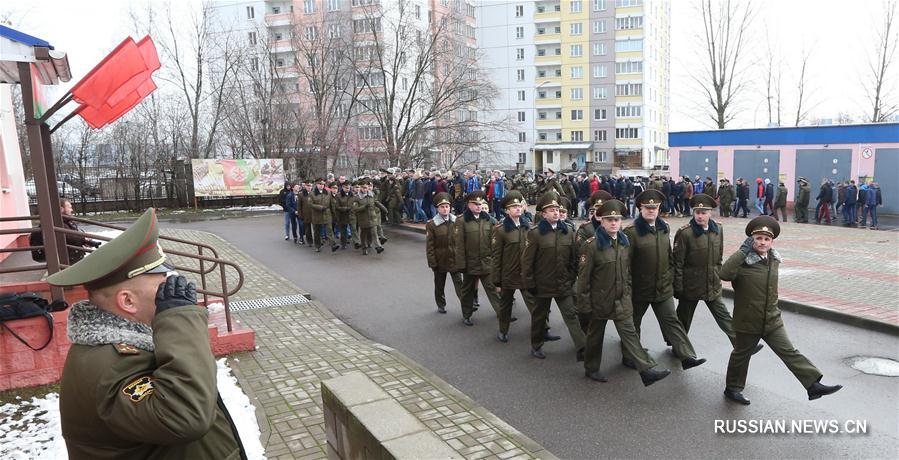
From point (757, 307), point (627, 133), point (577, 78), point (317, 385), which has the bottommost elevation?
point (317, 385)

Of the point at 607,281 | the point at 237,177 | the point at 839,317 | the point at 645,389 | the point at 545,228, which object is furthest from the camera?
the point at 237,177

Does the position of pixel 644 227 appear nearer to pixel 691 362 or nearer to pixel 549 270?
pixel 549 270

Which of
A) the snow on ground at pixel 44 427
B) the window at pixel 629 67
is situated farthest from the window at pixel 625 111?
the snow on ground at pixel 44 427

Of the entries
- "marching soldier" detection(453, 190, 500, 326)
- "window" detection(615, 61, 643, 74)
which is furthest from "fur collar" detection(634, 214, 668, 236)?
"window" detection(615, 61, 643, 74)

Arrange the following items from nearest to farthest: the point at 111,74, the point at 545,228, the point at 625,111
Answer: the point at 111,74
the point at 545,228
the point at 625,111

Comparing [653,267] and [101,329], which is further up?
[101,329]

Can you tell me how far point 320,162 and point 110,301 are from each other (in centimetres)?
3186

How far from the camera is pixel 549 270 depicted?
6.62m

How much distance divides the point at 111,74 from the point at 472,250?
496 cm

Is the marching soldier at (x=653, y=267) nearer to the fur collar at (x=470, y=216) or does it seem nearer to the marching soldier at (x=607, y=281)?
the marching soldier at (x=607, y=281)

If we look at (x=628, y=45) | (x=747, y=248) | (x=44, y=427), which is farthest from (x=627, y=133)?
(x=44, y=427)

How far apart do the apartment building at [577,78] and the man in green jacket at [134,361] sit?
63.4 m

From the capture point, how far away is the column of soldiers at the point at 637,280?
526cm

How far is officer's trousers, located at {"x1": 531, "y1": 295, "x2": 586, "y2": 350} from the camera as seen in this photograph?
6.54 m
